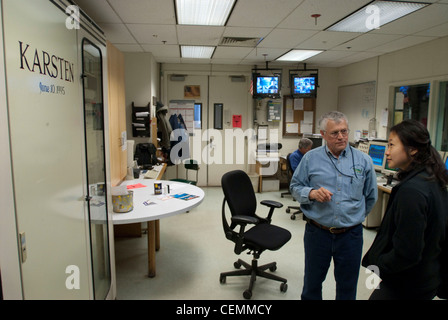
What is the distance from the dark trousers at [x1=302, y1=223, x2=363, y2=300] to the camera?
1.92m

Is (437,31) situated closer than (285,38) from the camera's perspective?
Yes

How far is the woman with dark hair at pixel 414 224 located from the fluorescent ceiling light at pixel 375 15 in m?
2.03

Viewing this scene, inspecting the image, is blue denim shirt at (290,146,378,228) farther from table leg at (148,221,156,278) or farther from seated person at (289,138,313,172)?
seated person at (289,138,313,172)

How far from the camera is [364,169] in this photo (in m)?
1.93

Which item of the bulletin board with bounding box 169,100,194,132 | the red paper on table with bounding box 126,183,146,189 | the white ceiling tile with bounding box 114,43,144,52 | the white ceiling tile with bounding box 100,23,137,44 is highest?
the white ceiling tile with bounding box 114,43,144,52

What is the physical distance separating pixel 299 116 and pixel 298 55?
1557 mm

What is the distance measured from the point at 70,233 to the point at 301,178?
1.47 meters

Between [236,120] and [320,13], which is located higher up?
[320,13]

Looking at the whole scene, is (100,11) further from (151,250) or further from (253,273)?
(253,273)

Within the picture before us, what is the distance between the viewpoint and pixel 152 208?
259cm

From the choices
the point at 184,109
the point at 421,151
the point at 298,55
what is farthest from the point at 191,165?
the point at 421,151

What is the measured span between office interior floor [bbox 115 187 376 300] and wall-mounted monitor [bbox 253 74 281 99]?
2657 mm

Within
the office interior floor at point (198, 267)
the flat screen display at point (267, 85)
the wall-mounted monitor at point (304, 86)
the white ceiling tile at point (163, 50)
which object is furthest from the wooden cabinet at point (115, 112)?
the wall-mounted monitor at point (304, 86)

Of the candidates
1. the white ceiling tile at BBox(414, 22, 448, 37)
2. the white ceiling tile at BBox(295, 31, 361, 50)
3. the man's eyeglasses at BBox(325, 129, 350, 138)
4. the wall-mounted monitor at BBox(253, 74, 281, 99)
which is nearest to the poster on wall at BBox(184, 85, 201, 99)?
the wall-mounted monitor at BBox(253, 74, 281, 99)
